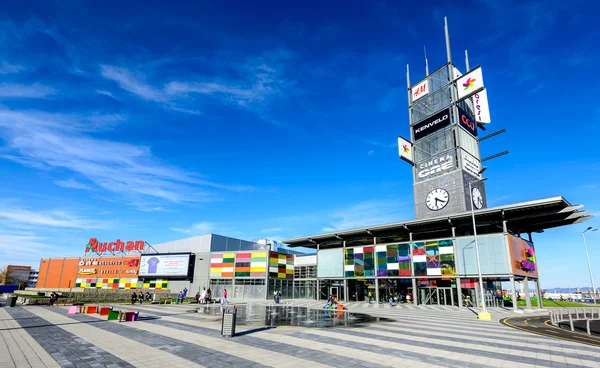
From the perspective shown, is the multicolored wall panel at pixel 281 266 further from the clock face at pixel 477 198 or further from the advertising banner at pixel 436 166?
the clock face at pixel 477 198

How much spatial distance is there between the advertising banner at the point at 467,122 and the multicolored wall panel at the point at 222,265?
1875 inches

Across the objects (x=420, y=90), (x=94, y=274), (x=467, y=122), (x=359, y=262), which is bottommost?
(x=94, y=274)

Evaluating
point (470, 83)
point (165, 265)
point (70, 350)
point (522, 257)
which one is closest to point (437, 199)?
point (522, 257)

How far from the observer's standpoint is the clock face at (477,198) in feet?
158

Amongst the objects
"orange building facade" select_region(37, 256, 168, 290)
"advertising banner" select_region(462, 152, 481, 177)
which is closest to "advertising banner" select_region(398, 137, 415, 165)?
"advertising banner" select_region(462, 152, 481, 177)

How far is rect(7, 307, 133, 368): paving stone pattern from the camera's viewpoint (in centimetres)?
953

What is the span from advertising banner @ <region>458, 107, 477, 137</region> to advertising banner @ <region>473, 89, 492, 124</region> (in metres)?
1.35

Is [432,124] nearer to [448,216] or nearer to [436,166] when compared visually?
[436,166]

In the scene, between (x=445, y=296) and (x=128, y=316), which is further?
(x=445, y=296)

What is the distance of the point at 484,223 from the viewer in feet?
138

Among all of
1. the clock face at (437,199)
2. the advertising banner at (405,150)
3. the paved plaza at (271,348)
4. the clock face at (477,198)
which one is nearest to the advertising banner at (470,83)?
the advertising banner at (405,150)

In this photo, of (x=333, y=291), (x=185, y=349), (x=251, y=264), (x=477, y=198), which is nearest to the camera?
(x=185, y=349)

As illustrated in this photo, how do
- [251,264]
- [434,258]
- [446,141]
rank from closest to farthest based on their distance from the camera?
[434,258] → [446,141] → [251,264]

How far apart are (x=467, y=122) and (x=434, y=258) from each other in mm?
23874
